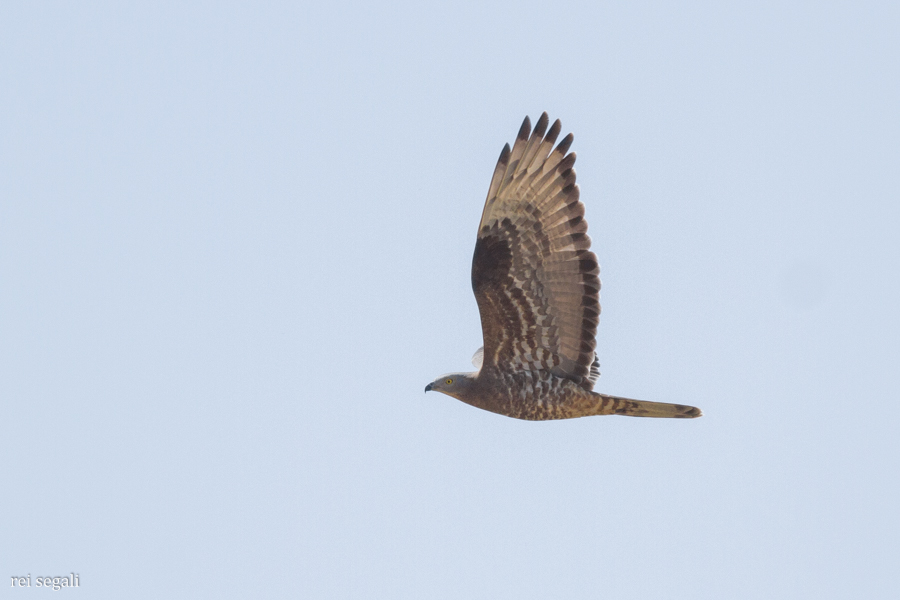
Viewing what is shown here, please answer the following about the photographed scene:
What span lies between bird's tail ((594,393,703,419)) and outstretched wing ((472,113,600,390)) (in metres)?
0.81

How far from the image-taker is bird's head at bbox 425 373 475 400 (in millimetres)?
17031

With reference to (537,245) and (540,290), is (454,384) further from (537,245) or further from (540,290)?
(537,245)

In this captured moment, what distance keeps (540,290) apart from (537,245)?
1.68 ft

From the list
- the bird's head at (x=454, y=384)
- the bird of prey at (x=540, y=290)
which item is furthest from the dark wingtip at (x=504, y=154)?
the bird's head at (x=454, y=384)

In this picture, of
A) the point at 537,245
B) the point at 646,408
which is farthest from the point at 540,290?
the point at 646,408

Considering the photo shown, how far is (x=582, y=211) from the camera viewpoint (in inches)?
639

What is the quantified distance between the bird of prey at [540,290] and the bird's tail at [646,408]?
11 millimetres

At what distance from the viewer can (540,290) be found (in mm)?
16391

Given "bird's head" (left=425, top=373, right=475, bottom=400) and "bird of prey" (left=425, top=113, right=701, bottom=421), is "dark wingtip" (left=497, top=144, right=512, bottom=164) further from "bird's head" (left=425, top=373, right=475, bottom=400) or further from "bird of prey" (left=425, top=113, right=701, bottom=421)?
"bird's head" (left=425, top=373, right=475, bottom=400)

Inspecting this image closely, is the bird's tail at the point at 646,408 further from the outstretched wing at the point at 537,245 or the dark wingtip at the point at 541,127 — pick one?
the dark wingtip at the point at 541,127

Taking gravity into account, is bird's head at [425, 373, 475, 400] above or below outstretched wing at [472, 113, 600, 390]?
below

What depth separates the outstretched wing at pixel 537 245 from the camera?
1617cm

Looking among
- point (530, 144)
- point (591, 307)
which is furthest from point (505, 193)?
point (591, 307)

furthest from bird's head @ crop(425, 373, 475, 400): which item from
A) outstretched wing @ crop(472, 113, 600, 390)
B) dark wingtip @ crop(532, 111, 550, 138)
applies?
dark wingtip @ crop(532, 111, 550, 138)
